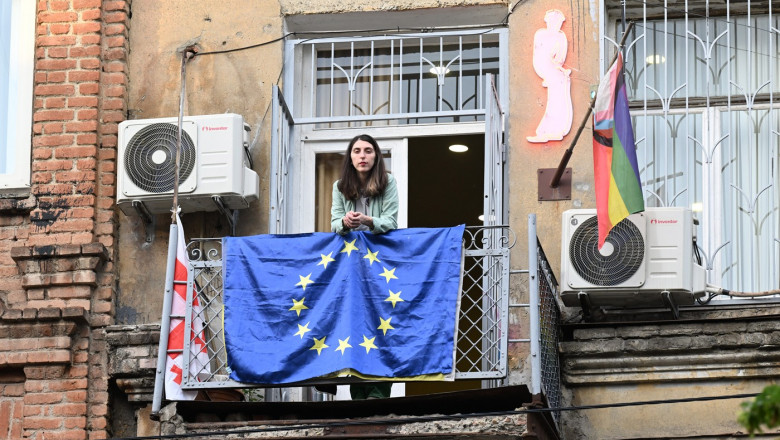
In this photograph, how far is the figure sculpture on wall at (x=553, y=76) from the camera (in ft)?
34.2

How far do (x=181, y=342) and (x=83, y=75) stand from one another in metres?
2.40

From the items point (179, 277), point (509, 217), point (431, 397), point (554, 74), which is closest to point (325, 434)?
point (431, 397)

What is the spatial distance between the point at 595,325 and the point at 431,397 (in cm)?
150

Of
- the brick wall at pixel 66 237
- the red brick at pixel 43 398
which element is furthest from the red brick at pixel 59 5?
the red brick at pixel 43 398

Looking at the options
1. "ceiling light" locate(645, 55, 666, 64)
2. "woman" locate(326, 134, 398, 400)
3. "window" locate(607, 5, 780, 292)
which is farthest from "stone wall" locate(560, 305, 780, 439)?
"ceiling light" locate(645, 55, 666, 64)

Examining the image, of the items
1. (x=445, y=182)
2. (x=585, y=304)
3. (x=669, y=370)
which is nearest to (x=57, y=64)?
(x=445, y=182)

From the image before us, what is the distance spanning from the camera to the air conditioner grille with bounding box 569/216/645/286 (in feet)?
31.5

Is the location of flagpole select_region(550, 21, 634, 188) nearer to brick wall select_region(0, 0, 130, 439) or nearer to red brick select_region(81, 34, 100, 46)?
brick wall select_region(0, 0, 130, 439)

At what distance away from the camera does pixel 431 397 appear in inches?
349

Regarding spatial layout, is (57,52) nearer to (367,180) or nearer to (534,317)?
(367,180)

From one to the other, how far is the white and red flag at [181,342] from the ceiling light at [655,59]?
11.6 ft

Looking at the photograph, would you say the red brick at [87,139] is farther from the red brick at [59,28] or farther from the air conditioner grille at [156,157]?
the red brick at [59,28]

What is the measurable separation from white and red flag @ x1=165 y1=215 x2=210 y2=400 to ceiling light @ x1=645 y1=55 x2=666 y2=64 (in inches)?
139

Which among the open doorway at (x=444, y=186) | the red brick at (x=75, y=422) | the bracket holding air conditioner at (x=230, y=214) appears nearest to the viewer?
the red brick at (x=75, y=422)
